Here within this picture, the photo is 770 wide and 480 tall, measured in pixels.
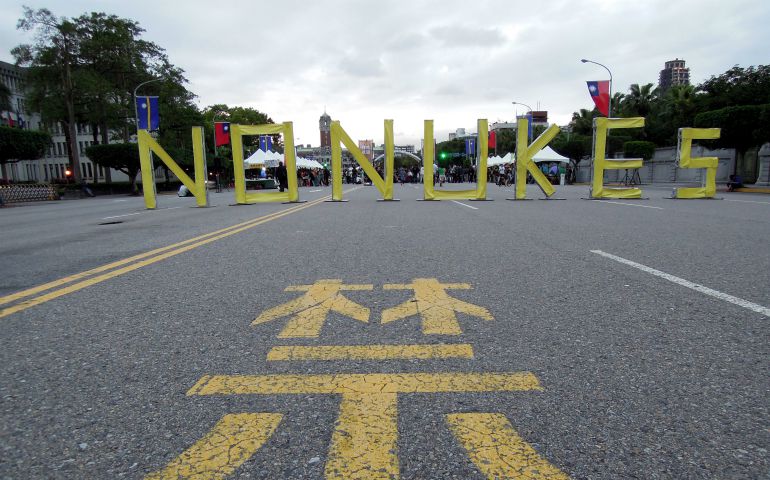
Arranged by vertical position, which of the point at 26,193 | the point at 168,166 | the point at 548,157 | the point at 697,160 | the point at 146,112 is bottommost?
the point at 26,193

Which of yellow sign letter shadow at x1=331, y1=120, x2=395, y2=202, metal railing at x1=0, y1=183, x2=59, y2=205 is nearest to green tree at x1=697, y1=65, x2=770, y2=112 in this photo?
yellow sign letter shadow at x1=331, y1=120, x2=395, y2=202

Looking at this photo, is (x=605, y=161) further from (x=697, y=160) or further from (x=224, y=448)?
(x=224, y=448)

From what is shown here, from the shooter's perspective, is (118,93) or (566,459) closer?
(566,459)

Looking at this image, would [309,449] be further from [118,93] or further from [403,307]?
[118,93]

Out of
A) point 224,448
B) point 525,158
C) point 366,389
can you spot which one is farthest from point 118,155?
point 224,448

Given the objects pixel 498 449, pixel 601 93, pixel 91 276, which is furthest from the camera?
pixel 601 93

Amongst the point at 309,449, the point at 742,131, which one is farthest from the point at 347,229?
the point at 742,131

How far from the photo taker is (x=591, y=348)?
2859 millimetres

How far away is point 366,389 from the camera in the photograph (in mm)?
2373

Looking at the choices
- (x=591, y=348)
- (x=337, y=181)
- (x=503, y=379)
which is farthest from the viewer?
(x=337, y=181)

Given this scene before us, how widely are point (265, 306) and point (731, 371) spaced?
3.05 meters

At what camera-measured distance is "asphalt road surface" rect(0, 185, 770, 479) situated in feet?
6.08

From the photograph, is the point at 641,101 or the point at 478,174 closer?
the point at 478,174

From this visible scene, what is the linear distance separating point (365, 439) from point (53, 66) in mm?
48361
